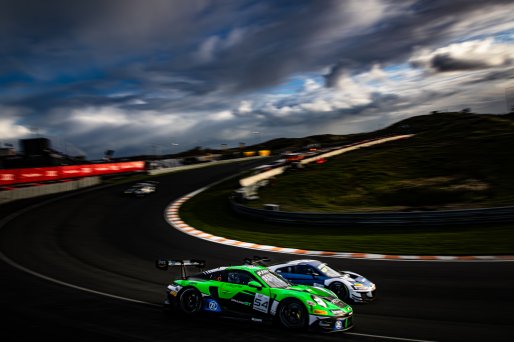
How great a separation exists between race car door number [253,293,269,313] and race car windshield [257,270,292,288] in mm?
295

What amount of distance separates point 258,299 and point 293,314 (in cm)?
80

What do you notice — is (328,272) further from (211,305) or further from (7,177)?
(7,177)

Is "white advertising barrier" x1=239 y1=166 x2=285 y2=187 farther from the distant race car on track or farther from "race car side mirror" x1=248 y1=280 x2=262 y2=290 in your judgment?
"race car side mirror" x1=248 y1=280 x2=262 y2=290

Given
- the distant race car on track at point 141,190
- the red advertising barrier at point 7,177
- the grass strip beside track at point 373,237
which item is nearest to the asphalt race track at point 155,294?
the grass strip beside track at point 373,237

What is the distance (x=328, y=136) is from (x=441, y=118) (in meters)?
29.8

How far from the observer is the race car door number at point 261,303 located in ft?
29.5

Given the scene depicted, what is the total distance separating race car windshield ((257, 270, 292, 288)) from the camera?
30.3 feet

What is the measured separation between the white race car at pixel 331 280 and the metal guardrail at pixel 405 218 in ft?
30.1

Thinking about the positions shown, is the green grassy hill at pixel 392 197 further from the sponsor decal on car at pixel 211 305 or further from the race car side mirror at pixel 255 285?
the sponsor decal on car at pixel 211 305

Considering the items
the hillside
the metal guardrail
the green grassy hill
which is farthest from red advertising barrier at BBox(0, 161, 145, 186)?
the metal guardrail

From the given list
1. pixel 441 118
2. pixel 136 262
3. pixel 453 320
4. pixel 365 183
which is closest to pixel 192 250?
pixel 136 262

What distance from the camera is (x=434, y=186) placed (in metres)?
28.8

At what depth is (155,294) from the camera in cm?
1155

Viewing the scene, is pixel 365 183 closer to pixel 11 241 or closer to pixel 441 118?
pixel 11 241
